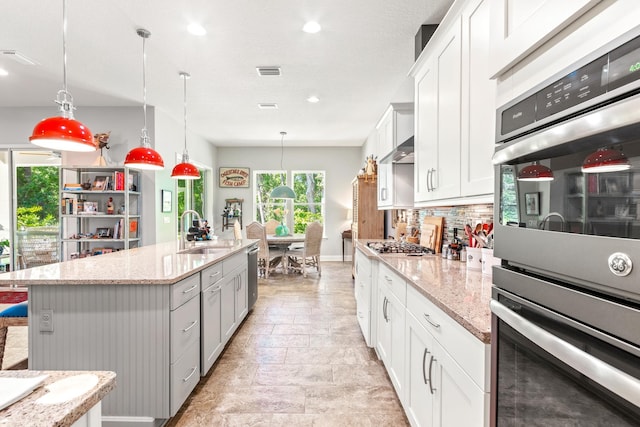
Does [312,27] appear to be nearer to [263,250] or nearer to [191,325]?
[191,325]

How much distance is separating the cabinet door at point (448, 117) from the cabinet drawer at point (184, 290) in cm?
168

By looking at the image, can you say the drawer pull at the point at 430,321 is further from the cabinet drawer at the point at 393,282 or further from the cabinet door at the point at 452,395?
the cabinet drawer at the point at 393,282

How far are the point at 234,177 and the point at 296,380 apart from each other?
20.6 feet

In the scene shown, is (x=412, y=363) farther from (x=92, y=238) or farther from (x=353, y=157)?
(x=353, y=157)

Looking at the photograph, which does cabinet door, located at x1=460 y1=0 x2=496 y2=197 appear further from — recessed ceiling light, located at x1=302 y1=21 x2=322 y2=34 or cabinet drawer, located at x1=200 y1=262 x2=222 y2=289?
cabinet drawer, located at x1=200 y1=262 x2=222 y2=289

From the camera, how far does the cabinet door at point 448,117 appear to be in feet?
5.96

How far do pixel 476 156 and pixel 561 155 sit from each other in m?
0.98

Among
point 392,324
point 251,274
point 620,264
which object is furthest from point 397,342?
point 251,274

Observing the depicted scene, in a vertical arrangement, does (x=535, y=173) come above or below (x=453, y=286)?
above

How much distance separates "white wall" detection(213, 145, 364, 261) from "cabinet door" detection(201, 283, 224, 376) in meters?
5.46

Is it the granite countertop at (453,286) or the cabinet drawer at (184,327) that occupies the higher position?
the granite countertop at (453,286)

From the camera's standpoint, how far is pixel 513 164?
846 mm

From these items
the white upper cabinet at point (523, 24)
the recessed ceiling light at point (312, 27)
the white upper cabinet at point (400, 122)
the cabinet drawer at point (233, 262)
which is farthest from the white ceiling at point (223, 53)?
the cabinet drawer at point (233, 262)

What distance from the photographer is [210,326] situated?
2.44 m
